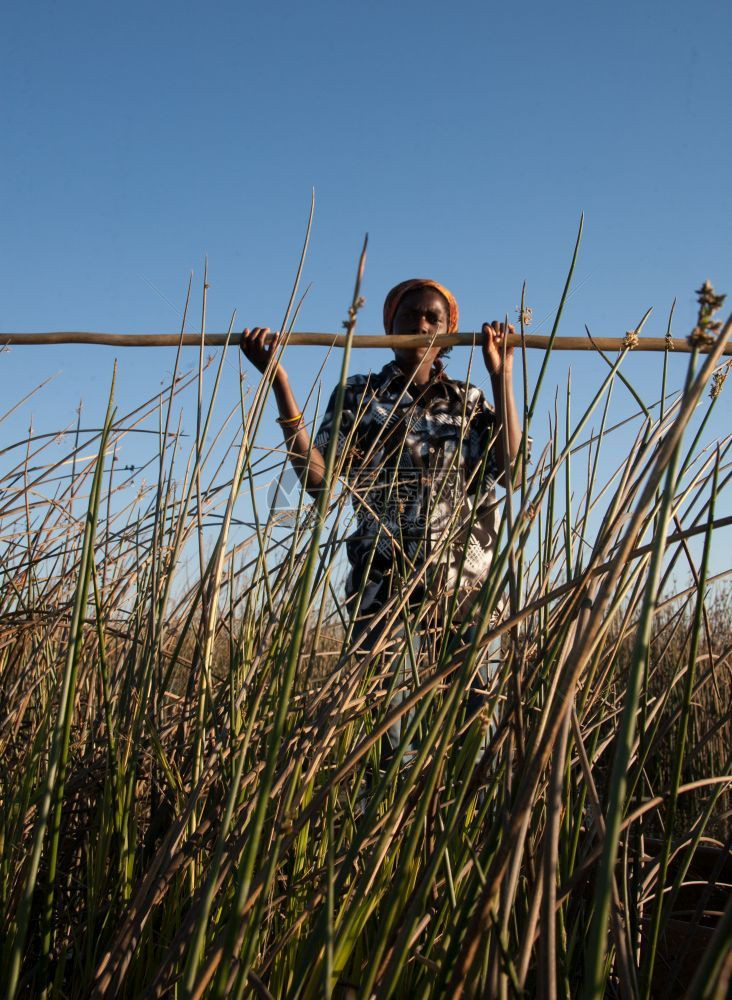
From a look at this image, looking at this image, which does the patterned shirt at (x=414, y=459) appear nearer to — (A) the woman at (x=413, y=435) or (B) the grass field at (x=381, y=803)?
(A) the woman at (x=413, y=435)

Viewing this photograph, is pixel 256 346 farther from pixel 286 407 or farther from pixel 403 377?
pixel 403 377

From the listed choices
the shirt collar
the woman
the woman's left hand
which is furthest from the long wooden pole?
the shirt collar

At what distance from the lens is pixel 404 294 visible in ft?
6.75

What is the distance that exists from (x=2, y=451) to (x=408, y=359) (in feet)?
3.34

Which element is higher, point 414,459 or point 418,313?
point 418,313

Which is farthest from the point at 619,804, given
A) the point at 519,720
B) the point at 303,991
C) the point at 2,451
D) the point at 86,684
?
the point at 2,451

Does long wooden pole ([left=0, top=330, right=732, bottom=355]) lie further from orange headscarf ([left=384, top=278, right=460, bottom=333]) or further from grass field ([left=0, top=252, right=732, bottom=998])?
orange headscarf ([left=384, top=278, right=460, bottom=333])

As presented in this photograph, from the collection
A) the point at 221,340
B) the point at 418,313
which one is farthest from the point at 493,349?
the point at 418,313

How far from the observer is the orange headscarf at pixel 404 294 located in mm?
2033

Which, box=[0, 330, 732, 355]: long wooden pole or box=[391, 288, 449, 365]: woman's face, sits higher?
box=[391, 288, 449, 365]: woman's face

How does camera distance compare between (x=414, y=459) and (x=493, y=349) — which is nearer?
(x=493, y=349)

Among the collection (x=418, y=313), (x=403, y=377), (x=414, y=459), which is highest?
(x=418, y=313)

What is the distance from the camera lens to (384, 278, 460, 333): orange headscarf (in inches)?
80.0

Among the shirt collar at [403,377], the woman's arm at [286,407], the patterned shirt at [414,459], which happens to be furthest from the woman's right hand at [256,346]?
the shirt collar at [403,377]
